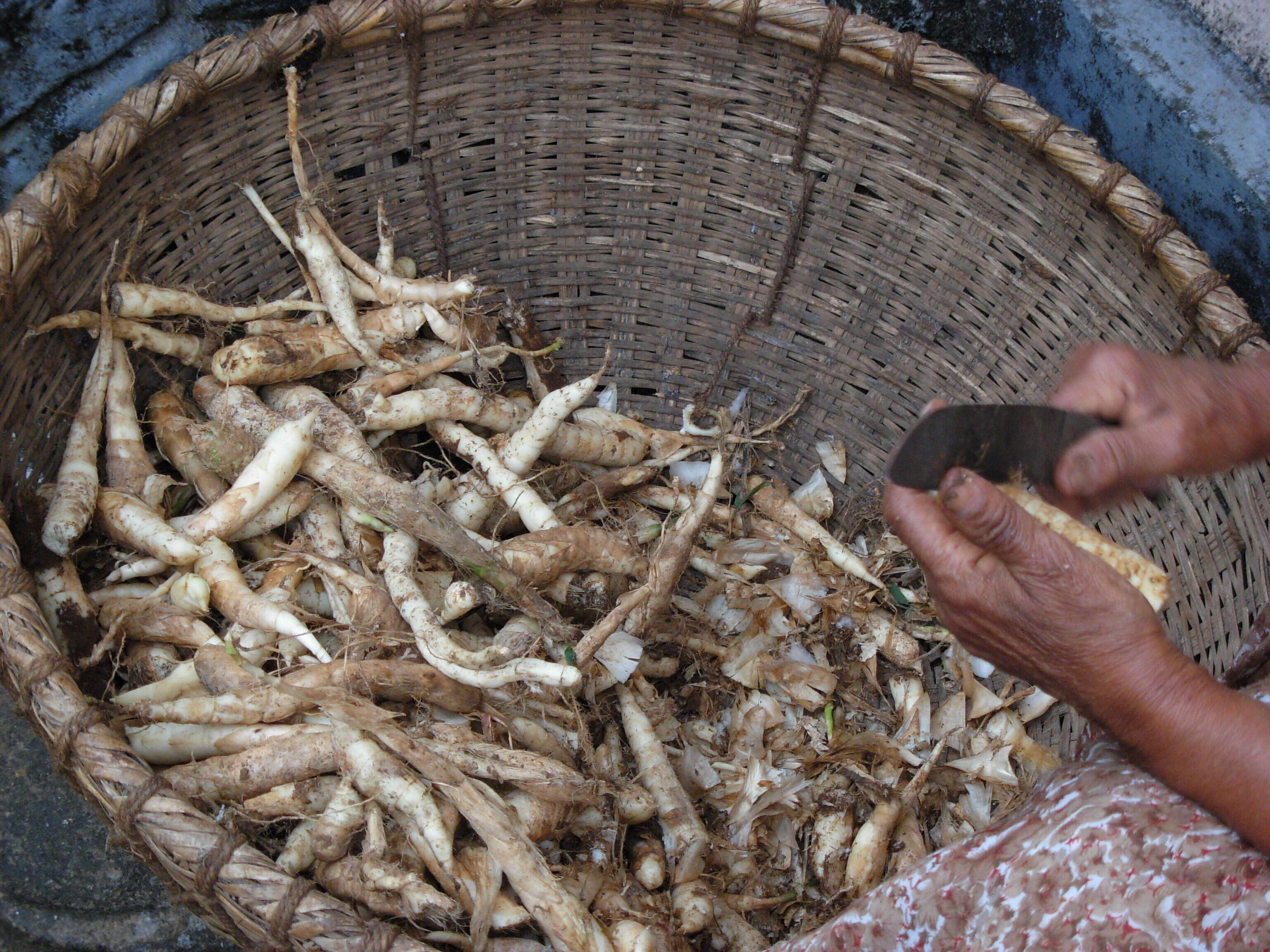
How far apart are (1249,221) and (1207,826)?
165 cm

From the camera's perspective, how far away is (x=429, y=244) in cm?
267

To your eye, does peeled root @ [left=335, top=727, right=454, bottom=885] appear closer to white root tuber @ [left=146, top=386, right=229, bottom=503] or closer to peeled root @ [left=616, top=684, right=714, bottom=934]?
peeled root @ [left=616, top=684, right=714, bottom=934]

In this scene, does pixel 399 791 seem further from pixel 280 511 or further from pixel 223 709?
pixel 280 511

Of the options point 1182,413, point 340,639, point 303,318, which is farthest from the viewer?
point 303,318

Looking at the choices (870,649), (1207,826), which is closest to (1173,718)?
(1207,826)

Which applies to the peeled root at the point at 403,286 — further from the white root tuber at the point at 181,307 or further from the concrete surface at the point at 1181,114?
the concrete surface at the point at 1181,114

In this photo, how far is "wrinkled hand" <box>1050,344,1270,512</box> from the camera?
146 cm

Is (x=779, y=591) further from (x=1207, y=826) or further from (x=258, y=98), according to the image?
(x=258, y=98)

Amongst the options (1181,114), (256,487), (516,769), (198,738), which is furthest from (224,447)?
(1181,114)

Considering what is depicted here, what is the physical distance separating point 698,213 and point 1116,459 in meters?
1.56

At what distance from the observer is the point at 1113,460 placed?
145 centimetres

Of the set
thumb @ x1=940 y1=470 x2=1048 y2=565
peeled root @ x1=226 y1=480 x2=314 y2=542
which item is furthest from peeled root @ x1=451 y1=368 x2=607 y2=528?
thumb @ x1=940 y1=470 x2=1048 y2=565

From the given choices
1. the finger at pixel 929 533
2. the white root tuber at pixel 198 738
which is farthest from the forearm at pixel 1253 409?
the white root tuber at pixel 198 738

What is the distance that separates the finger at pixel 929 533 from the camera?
134cm
